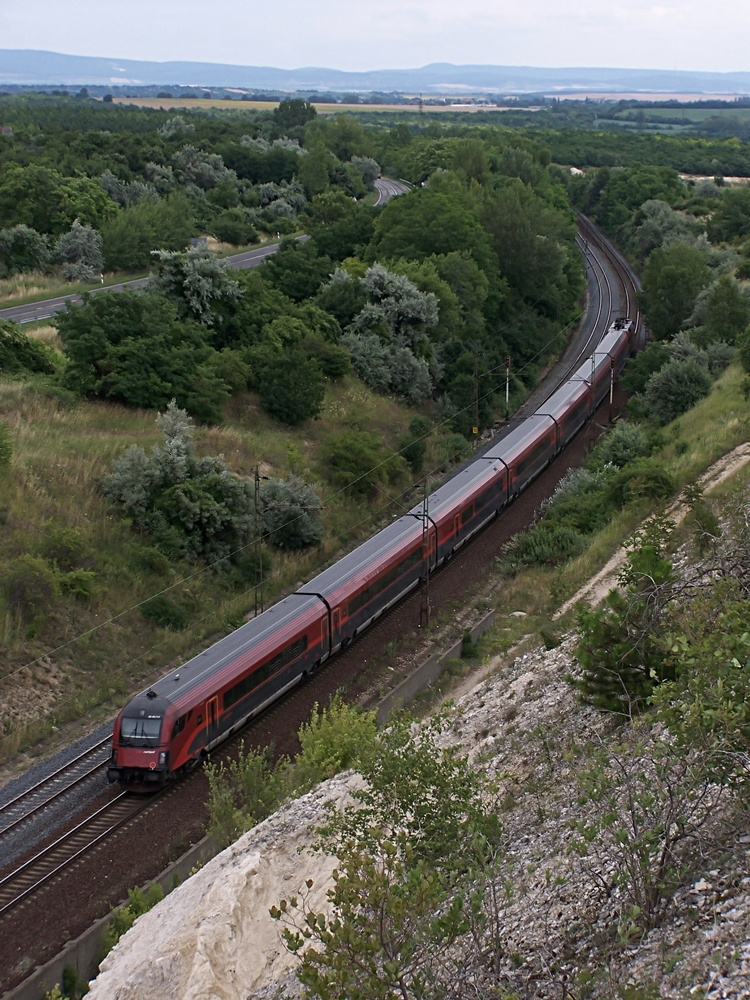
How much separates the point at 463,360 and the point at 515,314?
13.7 m

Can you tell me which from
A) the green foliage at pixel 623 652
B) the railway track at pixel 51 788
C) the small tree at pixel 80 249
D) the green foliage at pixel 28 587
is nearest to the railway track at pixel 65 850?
the railway track at pixel 51 788

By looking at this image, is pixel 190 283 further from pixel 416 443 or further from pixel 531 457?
pixel 531 457

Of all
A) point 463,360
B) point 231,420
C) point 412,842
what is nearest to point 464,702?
point 412,842

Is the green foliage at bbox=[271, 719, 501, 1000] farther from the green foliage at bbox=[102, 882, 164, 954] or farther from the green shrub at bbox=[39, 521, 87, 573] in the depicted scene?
the green shrub at bbox=[39, 521, 87, 573]

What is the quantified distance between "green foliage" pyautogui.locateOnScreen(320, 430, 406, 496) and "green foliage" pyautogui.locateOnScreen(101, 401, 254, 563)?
5.62m

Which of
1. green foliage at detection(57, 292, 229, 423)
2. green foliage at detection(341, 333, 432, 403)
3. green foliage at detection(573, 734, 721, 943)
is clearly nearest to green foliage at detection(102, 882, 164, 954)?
green foliage at detection(573, 734, 721, 943)

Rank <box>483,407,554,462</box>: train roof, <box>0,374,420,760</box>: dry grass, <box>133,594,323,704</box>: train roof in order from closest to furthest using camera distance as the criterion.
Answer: <box>133,594,323,704</box>: train roof, <box>0,374,420,760</box>: dry grass, <box>483,407,554,462</box>: train roof

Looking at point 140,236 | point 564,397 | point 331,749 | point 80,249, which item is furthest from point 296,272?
point 331,749

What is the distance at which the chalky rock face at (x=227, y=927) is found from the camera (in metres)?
13.6

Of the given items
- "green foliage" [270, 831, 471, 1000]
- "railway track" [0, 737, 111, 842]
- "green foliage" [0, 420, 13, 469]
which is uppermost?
"green foliage" [270, 831, 471, 1000]

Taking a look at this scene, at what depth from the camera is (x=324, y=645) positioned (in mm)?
27328

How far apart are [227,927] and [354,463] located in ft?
90.3

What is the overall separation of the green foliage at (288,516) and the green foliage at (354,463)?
3.49 metres

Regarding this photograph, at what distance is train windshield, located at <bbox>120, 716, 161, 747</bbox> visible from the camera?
71.1ft
